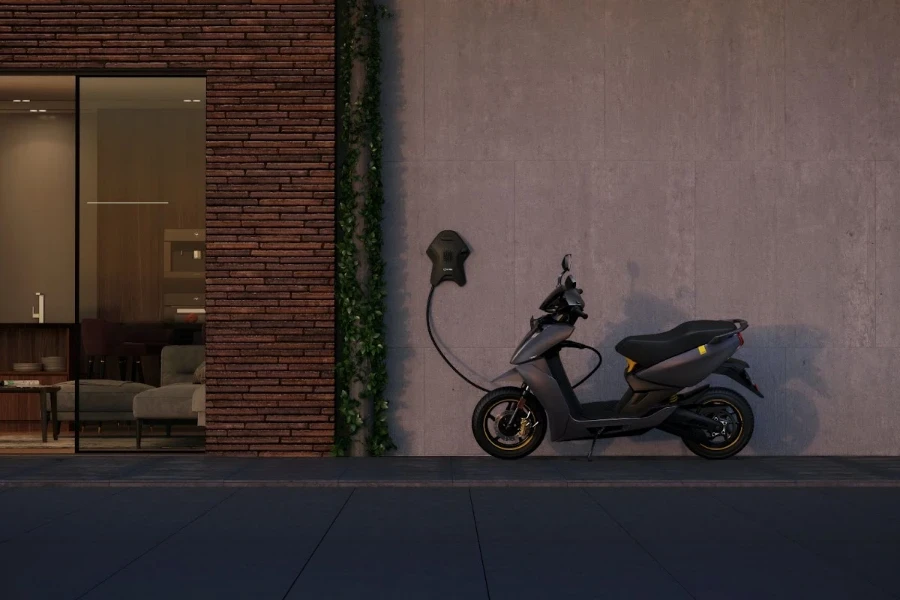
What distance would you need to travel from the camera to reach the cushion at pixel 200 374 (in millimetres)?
10320

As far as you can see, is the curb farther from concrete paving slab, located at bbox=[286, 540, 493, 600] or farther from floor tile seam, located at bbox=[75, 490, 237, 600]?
concrete paving slab, located at bbox=[286, 540, 493, 600]

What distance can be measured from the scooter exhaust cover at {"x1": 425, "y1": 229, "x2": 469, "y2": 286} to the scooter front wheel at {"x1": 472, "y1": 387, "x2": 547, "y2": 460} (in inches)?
46.8

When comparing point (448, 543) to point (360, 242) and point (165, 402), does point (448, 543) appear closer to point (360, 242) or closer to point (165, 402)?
point (360, 242)

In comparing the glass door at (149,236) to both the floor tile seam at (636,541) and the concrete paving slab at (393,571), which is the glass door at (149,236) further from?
the concrete paving slab at (393,571)

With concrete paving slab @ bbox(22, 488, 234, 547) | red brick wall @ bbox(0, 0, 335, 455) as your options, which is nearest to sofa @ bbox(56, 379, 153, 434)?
red brick wall @ bbox(0, 0, 335, 455)

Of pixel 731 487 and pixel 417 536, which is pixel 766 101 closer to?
pixel 731 487

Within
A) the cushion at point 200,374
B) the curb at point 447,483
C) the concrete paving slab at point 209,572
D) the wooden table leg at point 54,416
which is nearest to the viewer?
the concrete paving slab at point 209,572

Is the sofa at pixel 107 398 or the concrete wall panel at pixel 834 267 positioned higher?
the concrete wall panel at pixel 834 267

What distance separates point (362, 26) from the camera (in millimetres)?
10359

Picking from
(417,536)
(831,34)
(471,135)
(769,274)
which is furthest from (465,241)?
(417,536)

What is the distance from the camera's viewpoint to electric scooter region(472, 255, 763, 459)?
9.41 metres

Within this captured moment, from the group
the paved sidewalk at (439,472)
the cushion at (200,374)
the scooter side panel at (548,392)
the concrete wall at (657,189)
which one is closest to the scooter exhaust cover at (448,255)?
the concrete wall at (657,189)

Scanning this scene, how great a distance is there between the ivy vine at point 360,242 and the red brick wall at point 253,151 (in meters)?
0.14

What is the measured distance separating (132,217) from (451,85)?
300 centimetres
